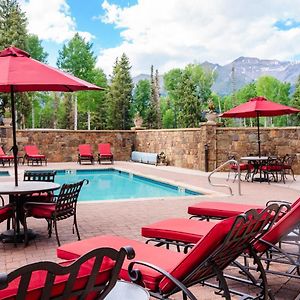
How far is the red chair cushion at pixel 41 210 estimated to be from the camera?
4.87 m

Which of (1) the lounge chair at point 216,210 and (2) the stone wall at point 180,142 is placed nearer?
(1) the lounge chair at point 216,210

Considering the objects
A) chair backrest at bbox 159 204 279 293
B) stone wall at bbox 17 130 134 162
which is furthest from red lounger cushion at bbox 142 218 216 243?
stone wall at bbox 17 130 134 162

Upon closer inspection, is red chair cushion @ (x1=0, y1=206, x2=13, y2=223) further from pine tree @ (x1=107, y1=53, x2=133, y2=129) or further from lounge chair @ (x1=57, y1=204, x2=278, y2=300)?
pine tree @ (x1=107, y1=53, x2=133, y2=129)

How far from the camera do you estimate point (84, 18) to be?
2267 inches

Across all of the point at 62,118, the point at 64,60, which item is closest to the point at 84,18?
the point at 62,118

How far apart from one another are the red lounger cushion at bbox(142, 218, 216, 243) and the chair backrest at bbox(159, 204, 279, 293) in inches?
31.4

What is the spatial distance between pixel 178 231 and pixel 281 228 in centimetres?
87

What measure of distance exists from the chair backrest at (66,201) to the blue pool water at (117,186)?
480 cm

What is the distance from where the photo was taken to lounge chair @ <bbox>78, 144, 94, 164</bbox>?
17.5m

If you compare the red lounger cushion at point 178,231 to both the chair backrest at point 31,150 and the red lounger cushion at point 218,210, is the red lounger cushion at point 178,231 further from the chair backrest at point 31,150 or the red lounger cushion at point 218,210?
the chair backrest at point 31,150

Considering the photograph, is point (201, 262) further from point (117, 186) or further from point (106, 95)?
point (106, 95)

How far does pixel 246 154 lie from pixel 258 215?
37.7ft

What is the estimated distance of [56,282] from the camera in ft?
5.48

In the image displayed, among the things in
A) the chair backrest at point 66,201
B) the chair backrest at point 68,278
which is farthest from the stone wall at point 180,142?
the chair backrest at point 68,278
